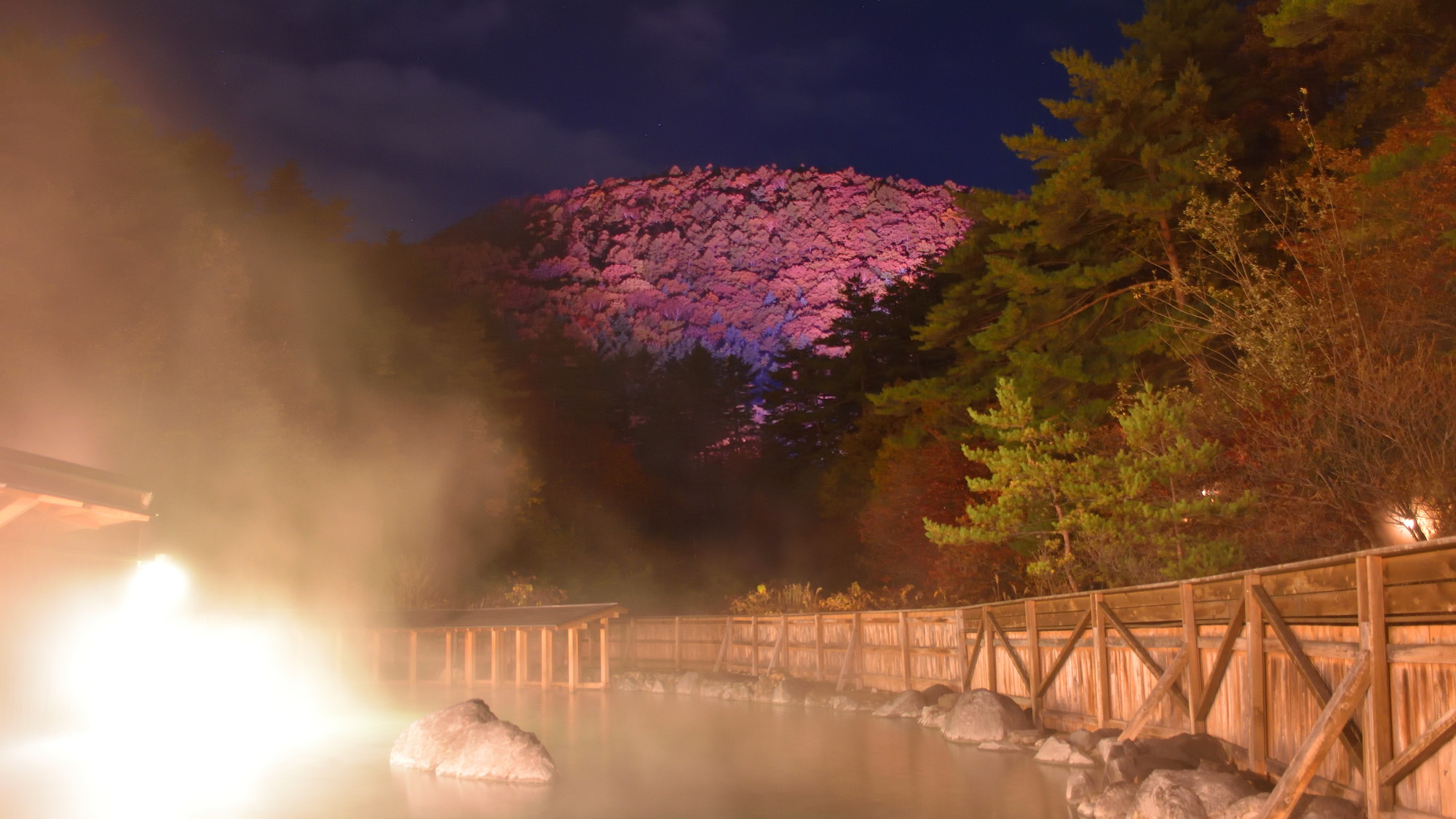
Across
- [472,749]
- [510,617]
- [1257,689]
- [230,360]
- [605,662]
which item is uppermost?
[230,360]

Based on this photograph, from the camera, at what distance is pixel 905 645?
18000 millimetres

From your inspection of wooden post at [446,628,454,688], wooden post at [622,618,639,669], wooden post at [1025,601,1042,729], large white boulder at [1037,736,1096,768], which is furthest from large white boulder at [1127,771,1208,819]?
wooden post at [622,618,639,669]

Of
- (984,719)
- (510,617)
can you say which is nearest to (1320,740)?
(984,719)

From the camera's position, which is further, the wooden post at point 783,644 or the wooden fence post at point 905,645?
the wooden post at point 783,644

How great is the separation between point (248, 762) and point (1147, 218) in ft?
53.4

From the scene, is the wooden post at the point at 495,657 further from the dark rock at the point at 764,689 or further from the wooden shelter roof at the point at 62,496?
the wooden shelter roof at the point at 62,496

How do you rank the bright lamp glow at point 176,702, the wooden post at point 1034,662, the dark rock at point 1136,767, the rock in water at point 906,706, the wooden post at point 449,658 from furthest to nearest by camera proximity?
1. the wooden post at point 449,658
2. the rock in water at point 906,706
3. the wooden post at point 1034,662
4. the bright lamp glow at point 176,702
5. the dark rock at point 1136,767

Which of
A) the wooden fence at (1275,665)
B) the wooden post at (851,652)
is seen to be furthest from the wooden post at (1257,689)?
the wooden post at (851,652)

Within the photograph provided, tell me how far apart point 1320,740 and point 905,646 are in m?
11.8

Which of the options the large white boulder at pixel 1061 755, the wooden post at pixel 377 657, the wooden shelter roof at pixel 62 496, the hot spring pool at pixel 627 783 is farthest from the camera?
the wooden post at pixel 377 657

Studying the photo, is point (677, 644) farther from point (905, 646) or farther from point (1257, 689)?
point (1257, 689)

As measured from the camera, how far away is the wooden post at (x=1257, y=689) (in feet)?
26.1

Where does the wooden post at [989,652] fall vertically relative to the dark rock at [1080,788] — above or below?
above

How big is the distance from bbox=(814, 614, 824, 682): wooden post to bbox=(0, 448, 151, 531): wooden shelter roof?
12125mm
